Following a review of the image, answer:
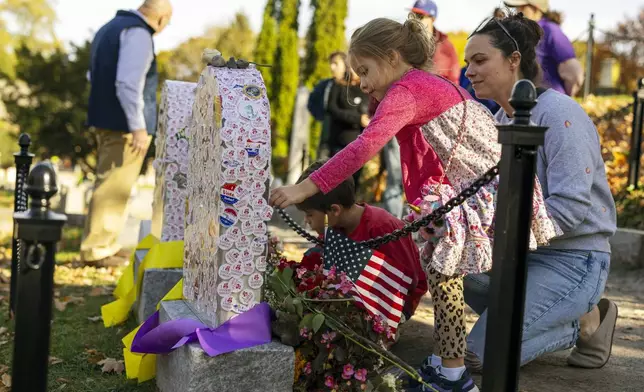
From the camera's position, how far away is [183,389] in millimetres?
2746

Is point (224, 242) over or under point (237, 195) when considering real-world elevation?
under

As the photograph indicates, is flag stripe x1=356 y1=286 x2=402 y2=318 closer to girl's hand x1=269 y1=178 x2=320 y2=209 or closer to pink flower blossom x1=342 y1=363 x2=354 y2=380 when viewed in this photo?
pink flower blossom x1=342 y1=363 x2=354 y2=380

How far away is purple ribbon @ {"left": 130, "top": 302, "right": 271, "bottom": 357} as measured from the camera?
2734 mm

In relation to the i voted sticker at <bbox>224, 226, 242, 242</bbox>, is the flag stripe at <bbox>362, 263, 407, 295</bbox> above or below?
below

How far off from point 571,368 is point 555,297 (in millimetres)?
593

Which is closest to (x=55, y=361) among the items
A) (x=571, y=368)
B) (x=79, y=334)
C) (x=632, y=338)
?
(x=79, y=334)

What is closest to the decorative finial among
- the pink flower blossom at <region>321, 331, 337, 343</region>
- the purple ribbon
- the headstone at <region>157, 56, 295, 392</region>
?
the headstone at <region>157, 56, 295, 392</region>

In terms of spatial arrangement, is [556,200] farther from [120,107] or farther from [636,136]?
[636,136]

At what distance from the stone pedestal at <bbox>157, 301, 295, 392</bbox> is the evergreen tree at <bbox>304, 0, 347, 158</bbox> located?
16.4 metres

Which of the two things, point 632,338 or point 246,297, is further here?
point 632,338

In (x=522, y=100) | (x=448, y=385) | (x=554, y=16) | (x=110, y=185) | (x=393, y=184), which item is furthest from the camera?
(x=393, y=184)

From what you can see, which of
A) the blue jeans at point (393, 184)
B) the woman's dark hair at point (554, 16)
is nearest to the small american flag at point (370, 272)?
the woman's dark hair at point (554, 16)

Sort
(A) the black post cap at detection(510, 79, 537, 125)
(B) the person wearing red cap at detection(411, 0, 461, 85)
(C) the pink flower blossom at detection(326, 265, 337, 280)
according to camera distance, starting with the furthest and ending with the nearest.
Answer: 1. (B) the person wearing red cap at detection(411, 0, 461, 85)
2. (C) the pink flower blossom at detection(326, 265, 337, 280)
3. (A) the black post cap at detection(510, 79, 537, 125)

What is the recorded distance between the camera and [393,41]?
3.15m
